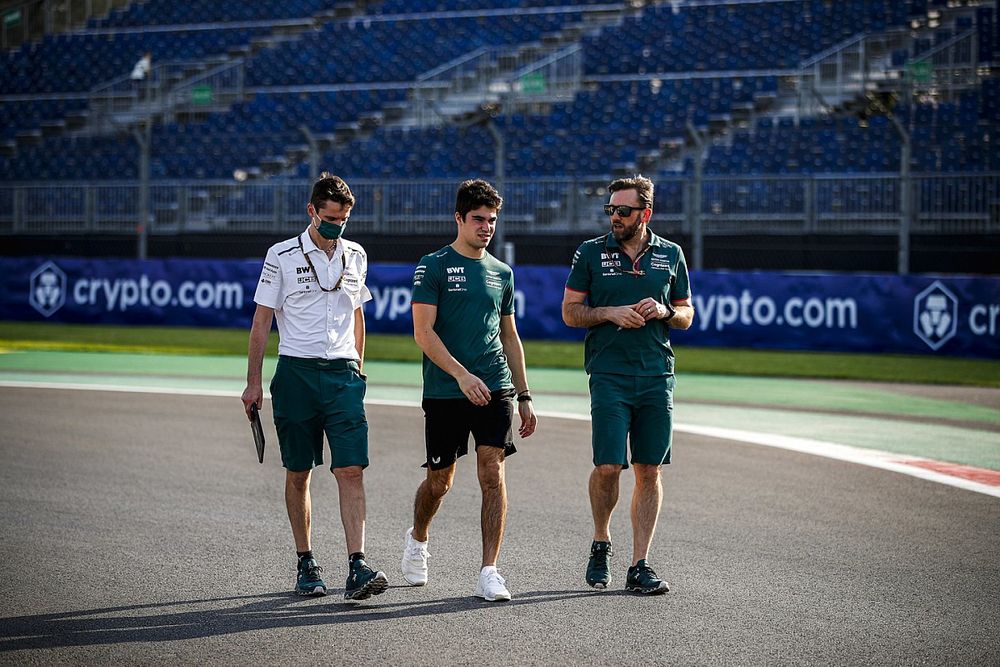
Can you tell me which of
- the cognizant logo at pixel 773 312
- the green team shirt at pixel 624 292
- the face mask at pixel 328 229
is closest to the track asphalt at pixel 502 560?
the green team shirt at pixel 624 292

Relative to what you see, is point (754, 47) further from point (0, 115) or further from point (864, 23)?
point (0, 115)

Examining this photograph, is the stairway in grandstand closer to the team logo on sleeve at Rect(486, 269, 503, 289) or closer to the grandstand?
the grandstand

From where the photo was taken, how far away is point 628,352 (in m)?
6.94

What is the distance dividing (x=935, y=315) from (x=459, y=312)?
16.2m

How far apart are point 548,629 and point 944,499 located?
180 inches

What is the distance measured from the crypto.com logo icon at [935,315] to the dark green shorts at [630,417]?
50.3 ft

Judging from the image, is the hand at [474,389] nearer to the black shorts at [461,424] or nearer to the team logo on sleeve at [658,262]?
the black shorts at [461,424]

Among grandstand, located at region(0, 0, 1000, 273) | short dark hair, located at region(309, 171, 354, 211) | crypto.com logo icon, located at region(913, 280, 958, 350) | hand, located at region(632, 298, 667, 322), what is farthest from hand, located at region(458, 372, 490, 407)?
grandstand, located at region(0, 0, 1000, 273)

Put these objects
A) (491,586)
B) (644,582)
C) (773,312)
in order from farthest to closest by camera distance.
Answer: (773,312)
(644,582)
(491,586)

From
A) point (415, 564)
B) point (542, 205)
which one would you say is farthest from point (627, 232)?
point (542, 205)

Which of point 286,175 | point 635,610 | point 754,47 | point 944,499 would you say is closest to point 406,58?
point 286,175

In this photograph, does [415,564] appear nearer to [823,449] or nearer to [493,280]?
[493,280]

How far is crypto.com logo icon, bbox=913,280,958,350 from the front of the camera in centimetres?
2103

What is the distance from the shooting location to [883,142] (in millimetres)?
28031
